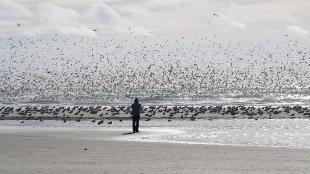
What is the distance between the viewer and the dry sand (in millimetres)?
16688

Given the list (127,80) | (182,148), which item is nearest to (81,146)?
(182,148)

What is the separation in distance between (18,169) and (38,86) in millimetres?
179962

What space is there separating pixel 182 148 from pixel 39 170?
767 centimetres

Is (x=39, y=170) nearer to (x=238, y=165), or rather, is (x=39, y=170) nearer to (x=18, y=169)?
(x=18, y=169)

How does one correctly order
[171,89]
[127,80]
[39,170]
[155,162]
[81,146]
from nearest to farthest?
[39,170], [155,162], [81,146], [171,89], [127,80]

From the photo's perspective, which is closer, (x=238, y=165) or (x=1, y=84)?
(x=238, y=165)

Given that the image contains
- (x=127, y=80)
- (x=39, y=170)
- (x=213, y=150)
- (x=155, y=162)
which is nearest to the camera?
(x=39, y=170)

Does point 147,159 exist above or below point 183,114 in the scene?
below

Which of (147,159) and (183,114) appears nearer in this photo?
(147,159)

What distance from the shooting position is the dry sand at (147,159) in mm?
16688

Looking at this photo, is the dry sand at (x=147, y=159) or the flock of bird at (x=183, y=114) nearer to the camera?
the dry sand at (x=147, y=159)

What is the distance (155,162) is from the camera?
1855 cm

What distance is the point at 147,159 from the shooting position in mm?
19391

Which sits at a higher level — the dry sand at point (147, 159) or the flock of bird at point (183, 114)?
the flock of bird at point (183, 114)
